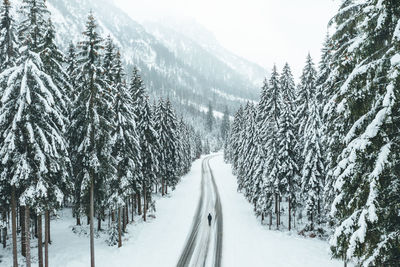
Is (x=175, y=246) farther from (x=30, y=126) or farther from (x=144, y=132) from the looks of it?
(x=30, y=126)

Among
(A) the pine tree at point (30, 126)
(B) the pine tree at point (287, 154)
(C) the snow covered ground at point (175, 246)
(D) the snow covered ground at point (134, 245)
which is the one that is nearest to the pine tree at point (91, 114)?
(A) the pine tree at point (30, 126)

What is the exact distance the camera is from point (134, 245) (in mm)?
23266

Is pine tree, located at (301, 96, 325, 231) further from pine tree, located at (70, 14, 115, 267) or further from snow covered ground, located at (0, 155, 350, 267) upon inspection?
pine tree, located at (70, 14, 115, 267)

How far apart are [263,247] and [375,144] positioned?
1922cm

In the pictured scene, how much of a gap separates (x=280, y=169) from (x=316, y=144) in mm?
4829

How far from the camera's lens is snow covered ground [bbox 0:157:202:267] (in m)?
19.8

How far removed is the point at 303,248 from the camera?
22.8 metres

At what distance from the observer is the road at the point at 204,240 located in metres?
19.8

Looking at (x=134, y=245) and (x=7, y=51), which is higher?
(x=7, y=51)

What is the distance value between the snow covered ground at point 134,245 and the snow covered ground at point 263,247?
4.92 m

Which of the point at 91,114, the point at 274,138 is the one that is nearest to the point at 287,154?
the point at 274,138

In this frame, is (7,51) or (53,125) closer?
(53,125)

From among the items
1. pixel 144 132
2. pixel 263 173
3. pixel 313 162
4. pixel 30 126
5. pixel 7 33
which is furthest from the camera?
pixel 144 132

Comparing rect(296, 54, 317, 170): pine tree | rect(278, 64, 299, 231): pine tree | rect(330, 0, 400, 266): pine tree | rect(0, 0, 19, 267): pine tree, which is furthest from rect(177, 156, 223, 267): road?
rect(296, 54, 317, 170): pine tree
